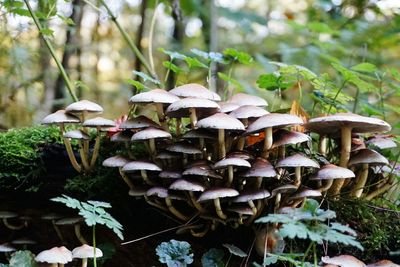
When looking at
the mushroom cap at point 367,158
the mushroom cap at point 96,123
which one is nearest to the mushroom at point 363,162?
the mushroom cap at point 367,158

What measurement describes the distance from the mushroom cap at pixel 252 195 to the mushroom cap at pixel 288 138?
27cm

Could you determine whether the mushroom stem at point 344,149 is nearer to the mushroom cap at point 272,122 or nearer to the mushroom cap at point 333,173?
the mushroom cap at point 333,173

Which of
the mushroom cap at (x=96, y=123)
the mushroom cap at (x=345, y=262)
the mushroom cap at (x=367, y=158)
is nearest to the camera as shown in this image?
the mushroom cap at (x=345, y=262)

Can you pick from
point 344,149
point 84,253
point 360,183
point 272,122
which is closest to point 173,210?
point 84,253

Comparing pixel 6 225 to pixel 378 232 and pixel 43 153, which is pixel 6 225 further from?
pixel 378 232

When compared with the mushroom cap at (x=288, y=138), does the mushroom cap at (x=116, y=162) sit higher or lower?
lower

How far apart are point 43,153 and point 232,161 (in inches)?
54.7

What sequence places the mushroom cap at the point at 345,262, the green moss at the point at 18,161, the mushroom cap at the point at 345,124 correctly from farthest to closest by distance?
the green moss at the point at 18,161, the mushroom cap at the point at 345,124, the mushroom cap at the point at 345,262

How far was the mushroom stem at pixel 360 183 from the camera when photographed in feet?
7.35

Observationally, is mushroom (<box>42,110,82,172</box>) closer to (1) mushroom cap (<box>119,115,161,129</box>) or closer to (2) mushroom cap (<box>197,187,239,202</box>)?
(1) mushroom cap (<box>119,115,161,129</box>)

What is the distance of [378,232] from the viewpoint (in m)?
2.18

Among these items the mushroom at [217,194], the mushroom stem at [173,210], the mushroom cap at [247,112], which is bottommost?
the mushroom stem at [173,210]

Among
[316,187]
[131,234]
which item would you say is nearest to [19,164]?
[131,234]

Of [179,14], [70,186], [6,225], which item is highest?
[179,14]
